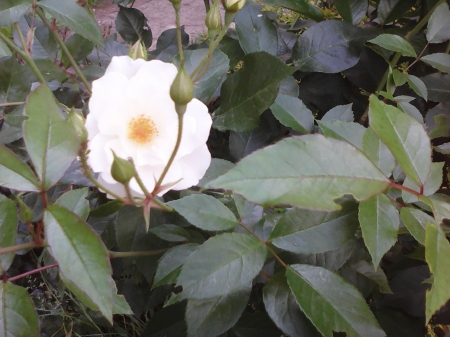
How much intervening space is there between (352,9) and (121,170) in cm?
49

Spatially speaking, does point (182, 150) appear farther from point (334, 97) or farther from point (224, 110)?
point (334, 97)

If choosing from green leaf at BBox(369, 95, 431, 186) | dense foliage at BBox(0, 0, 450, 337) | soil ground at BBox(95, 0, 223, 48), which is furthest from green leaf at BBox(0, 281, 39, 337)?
soil ground at BBox(95, 0, 223, 48)

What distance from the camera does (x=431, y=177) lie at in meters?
0.35

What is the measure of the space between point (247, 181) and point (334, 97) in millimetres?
445

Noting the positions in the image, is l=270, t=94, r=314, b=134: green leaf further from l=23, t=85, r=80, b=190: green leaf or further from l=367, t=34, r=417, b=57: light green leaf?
l=23, t=85, r=80, b=190: green leaf

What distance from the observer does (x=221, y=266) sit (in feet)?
1.04

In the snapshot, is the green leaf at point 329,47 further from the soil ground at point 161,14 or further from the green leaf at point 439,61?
the soil ground at point 161,14

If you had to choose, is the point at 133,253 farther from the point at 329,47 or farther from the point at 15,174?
the point at 329,47

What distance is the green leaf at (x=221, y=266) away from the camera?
0.31 metres

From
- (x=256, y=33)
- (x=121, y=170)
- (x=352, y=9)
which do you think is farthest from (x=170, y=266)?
(x=352, y=9)

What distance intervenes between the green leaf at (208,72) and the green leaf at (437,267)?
28cm

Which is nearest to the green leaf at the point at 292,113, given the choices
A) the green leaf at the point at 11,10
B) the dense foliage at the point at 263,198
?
the dense foliage at the point at 263,198

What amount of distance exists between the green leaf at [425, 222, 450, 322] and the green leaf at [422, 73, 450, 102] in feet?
1.25

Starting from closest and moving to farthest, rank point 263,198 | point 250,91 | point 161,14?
point 263,198
point 250,91
point 161,14
